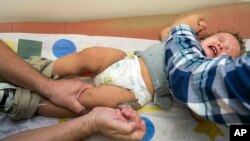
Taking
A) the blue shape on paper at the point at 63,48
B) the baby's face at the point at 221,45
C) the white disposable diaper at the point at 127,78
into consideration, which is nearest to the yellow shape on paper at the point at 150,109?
the white disposable diaper at the point at 127,78

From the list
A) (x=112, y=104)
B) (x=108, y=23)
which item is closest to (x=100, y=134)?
(x=112, y=104)

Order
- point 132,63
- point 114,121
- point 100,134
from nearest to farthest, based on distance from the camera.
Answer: point 114,121 → point 100,134 → point 132,63

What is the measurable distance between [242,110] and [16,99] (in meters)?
0.69

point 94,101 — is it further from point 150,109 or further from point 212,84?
point 212,84

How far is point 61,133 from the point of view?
960 mm

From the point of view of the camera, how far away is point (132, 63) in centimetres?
115

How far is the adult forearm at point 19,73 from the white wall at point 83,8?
0.29m

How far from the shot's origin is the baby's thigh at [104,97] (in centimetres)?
107

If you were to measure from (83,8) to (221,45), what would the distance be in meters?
0.61

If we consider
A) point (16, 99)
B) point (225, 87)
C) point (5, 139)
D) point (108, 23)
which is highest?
point (108, 23)

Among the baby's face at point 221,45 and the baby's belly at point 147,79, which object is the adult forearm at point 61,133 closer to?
the baby's belly at point 147,79

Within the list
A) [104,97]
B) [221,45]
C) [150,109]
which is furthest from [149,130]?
[221,45]

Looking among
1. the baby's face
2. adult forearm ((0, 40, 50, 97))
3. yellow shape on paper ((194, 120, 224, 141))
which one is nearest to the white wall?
adult forearm ((0, 40, 50, 97))

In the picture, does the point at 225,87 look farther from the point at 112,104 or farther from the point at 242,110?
the point at 112,104
